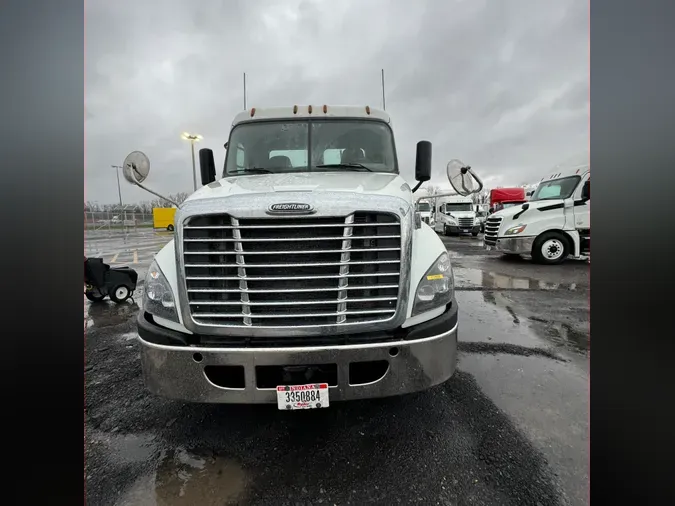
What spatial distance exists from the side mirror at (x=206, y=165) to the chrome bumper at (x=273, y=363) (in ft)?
8.87

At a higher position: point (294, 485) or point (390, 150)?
point (390, 150)

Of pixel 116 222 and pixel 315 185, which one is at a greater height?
pixel 116 222

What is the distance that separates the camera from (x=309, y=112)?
370 centimetres

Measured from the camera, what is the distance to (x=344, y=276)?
200 centimetres

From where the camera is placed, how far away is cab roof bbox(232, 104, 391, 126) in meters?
3.68

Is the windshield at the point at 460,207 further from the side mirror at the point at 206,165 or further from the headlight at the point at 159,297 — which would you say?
the headlight at the point at 159,297

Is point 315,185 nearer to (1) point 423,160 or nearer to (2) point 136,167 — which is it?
(2) point 136,167

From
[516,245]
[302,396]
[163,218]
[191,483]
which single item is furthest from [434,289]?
[163,218]

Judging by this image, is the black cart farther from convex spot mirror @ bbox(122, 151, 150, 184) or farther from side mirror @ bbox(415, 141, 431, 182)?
side mirror @ bbox(415, 141, 431, 182)

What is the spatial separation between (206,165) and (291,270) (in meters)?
2.84

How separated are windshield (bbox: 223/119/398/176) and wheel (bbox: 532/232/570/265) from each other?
7.90 meters
